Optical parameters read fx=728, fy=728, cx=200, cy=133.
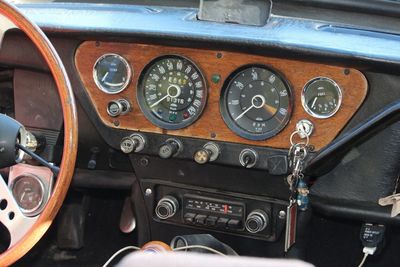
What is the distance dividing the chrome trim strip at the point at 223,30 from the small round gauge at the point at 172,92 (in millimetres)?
130

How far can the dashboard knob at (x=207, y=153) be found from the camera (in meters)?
2.53

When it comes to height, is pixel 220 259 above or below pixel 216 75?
below

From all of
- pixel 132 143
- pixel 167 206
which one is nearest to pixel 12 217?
pixel 132 143

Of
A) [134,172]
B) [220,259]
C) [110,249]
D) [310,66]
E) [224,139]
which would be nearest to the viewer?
[220,259]

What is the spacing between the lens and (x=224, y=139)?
2.55 meters

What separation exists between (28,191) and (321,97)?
1042 millimetres

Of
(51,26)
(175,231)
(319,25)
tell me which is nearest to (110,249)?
(175,231)

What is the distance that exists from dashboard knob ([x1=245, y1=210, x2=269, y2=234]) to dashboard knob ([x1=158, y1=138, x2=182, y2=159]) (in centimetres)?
36

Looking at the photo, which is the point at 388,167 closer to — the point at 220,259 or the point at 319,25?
the point at 319,25

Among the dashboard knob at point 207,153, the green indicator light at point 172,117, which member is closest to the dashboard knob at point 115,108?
the green indicator light at point 172,117

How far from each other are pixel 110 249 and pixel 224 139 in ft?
3.45

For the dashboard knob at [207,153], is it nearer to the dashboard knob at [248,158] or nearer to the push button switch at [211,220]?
the dashboard knob at [248,158]

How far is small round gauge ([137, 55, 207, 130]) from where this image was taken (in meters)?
2.54

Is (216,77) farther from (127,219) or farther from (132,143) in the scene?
(127,219)
